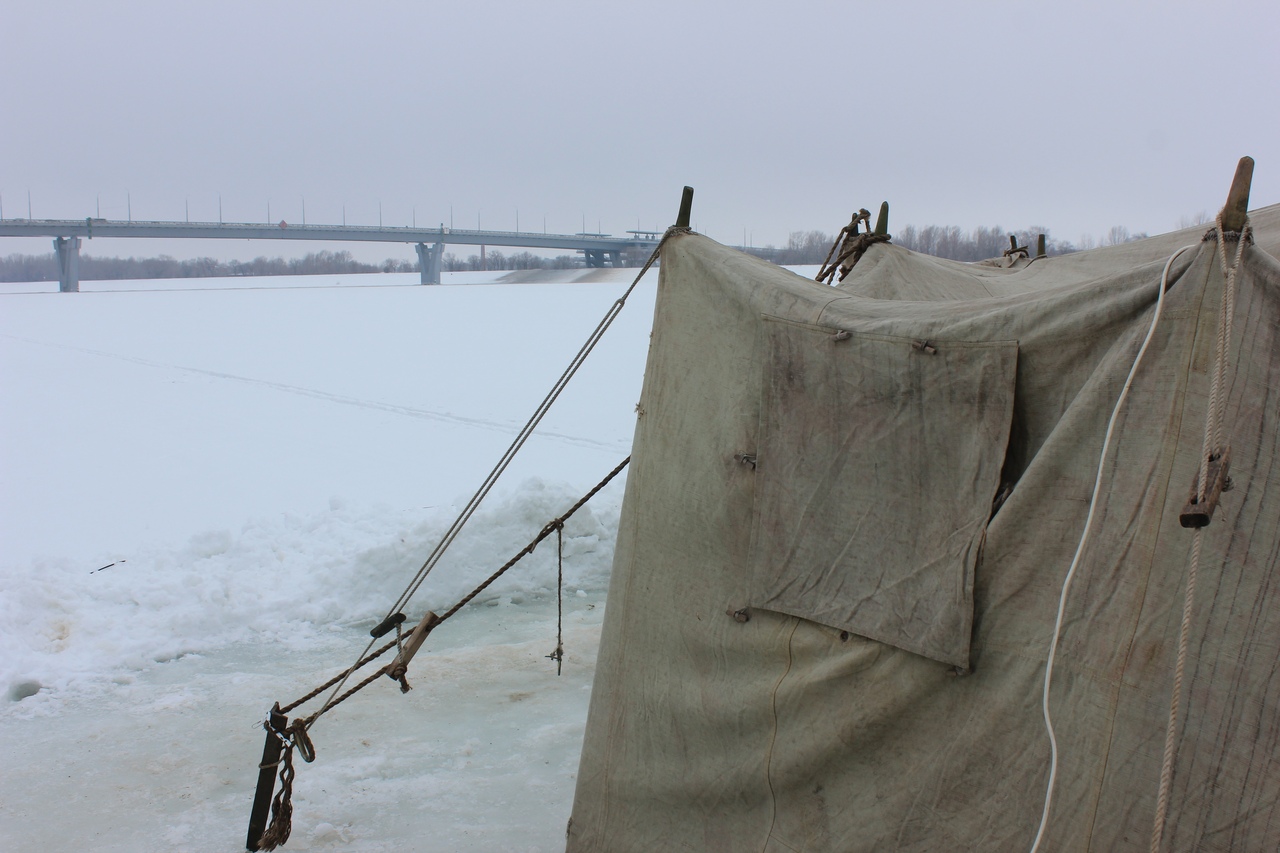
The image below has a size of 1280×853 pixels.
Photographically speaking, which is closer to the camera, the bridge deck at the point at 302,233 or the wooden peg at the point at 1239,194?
the wooden peg at the point at 1239,194

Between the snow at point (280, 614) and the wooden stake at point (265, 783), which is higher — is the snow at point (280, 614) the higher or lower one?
the lower one

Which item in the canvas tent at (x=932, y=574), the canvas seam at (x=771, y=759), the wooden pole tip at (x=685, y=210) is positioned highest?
the wooden pole tip at (x=685, y=210)

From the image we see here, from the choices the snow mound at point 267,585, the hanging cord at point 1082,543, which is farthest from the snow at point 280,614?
the hanging cord at point 1082,543

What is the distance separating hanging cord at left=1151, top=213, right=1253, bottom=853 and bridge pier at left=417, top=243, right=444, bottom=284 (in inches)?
2055

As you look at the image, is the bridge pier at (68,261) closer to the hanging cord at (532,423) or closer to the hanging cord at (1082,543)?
the hanging cord at (532,423)

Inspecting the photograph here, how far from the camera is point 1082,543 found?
2.26m

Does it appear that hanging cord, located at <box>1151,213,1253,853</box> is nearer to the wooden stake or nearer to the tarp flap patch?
the tarp flap patch

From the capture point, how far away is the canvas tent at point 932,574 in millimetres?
2115

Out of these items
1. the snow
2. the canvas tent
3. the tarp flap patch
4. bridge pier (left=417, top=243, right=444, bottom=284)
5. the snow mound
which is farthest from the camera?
bridge pier (left=417, top=243, right=444, bottom=284)

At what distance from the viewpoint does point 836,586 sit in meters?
2.90

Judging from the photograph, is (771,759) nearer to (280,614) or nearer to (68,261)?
(280,614)

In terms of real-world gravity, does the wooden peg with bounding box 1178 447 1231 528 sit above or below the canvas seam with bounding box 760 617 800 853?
above

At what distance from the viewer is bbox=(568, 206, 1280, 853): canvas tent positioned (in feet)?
6.94

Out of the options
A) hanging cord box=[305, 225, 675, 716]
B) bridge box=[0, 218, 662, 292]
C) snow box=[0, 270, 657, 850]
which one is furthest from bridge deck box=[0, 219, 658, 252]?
hanging cord box=[305, 225, 675, 716]
